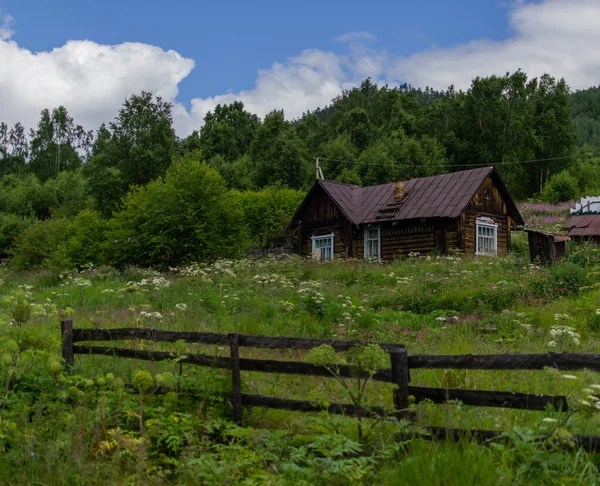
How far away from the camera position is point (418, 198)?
2606cm

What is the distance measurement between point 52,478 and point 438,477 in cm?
292

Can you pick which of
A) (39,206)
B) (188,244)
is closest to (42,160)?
(39,206)

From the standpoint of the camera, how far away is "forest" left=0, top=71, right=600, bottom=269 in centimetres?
2439

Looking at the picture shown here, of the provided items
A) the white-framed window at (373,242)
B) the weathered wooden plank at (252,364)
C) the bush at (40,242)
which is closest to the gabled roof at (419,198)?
the white-framed window at (373,242)

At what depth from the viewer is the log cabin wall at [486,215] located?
24.6 m

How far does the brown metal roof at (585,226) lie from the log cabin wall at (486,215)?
393cm

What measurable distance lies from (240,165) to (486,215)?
120 feet

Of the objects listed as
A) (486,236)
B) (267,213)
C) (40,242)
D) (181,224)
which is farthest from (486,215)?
(40,242)

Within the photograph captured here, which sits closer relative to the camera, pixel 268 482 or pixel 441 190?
pixel 268 482

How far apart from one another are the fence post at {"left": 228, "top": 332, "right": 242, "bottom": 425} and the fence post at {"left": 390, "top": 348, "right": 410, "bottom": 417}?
165cm

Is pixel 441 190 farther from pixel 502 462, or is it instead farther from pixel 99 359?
pixel 502 462

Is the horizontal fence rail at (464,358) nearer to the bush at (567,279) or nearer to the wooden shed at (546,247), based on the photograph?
the bush at (567,279)

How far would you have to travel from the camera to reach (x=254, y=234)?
125ft

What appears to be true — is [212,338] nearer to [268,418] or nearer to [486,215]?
[268,418]
